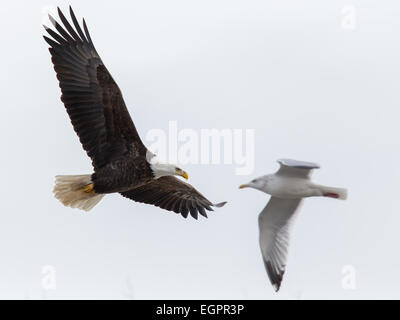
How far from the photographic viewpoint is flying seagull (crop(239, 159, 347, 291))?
881 centimetres

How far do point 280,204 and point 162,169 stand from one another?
1554mm

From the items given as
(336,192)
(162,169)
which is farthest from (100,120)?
(336,192)

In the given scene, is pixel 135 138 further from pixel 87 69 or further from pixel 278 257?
pixel 278 257

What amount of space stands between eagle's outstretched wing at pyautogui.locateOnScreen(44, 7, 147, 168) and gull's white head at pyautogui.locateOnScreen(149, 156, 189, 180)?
0.51 ft

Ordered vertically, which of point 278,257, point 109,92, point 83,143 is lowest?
point 278,257

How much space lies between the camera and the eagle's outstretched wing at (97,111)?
354 inches

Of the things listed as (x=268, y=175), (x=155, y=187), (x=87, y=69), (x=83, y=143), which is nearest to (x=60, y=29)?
(x=87, y=69)

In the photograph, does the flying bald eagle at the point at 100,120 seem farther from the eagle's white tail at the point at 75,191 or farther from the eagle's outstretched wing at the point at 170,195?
the eagle's outstretched wing at the point at 170,195

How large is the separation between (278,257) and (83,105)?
110 inches

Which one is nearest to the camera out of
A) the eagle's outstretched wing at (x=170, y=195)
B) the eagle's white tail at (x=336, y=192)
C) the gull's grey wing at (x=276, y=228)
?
the eagle's white tail at (x=336, y=192)

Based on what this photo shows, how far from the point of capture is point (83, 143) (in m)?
9.09

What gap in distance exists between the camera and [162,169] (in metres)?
8.96

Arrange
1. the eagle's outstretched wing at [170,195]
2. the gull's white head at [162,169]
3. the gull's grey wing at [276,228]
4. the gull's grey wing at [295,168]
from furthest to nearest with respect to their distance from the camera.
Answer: the eagle's outstretched wing at [170,195], the gull's grey wing at [276,228], the gull's white head at [162,169], the gull's grey wing at [295,168]

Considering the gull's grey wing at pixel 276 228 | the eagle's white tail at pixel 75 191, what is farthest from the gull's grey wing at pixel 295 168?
the eagle's white tail at pixel 75 191
